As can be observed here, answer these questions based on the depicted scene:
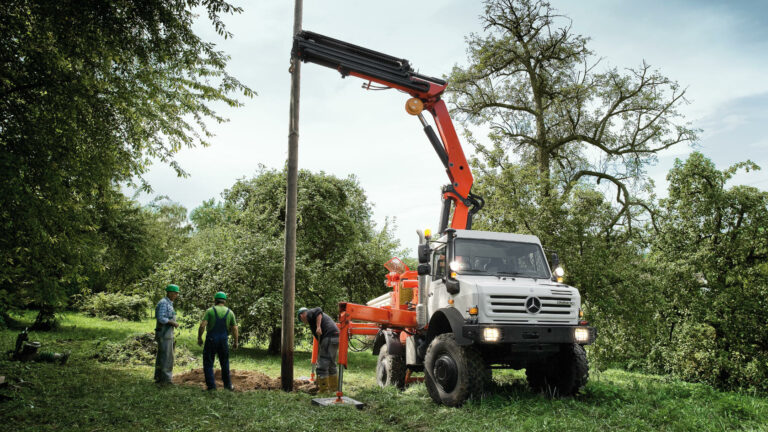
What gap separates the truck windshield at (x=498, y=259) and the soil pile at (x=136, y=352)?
947 centimetres

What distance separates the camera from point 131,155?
11117 millimetres

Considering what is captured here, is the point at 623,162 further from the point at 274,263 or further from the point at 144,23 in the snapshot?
the point at 144,23

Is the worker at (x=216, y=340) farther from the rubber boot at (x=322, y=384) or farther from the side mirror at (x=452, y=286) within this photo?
the side mirror at (x=452, y=286)

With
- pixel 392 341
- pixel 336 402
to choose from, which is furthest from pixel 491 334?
pixel 392 341

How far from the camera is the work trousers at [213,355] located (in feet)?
31.3

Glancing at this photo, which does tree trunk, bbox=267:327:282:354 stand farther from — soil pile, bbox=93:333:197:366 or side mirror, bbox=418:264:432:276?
side mirror, bbox=418:264:432:276

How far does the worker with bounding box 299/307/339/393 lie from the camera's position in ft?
33.2

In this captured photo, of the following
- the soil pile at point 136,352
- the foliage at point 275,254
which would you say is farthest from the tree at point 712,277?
the soil pile at point 136,352

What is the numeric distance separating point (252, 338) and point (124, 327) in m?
11.1

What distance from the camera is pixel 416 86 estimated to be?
35.6 ft

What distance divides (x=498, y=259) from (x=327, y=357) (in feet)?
13.9

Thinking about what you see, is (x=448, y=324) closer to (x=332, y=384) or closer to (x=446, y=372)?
(x=446, y=372)

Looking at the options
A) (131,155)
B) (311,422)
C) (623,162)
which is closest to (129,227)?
(131,155)

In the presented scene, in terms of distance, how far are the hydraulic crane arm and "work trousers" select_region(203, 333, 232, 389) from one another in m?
5.26
